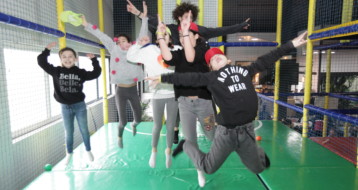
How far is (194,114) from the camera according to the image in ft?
7.30

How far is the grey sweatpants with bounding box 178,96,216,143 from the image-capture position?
2186 mm

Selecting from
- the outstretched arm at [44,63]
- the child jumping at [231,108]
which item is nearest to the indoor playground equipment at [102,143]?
the outstretched arm at [44,63]

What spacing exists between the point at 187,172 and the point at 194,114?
80 cm

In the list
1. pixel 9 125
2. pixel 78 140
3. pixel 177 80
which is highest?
pixel 177 80

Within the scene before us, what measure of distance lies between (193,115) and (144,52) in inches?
33.1

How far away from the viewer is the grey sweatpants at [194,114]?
7.17 ft

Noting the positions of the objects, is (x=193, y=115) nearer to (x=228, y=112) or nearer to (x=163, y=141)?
(x=228, y=112)

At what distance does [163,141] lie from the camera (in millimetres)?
3760

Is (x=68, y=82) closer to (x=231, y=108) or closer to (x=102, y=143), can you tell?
(x=102, y=143)

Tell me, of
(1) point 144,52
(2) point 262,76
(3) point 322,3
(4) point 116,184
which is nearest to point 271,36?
(2) point 262,76

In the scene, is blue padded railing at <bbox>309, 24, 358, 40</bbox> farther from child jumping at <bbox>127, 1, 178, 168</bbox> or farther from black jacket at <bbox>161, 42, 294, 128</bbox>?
child jumping at <bbox>127, 1, 178, 168</bbox>

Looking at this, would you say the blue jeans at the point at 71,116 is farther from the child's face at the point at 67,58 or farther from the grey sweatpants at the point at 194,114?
the grey sweatpants at the point at 194,114

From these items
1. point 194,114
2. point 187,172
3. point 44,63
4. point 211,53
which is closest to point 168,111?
point 194,114

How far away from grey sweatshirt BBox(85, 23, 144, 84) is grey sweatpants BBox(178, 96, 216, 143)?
0.95m
